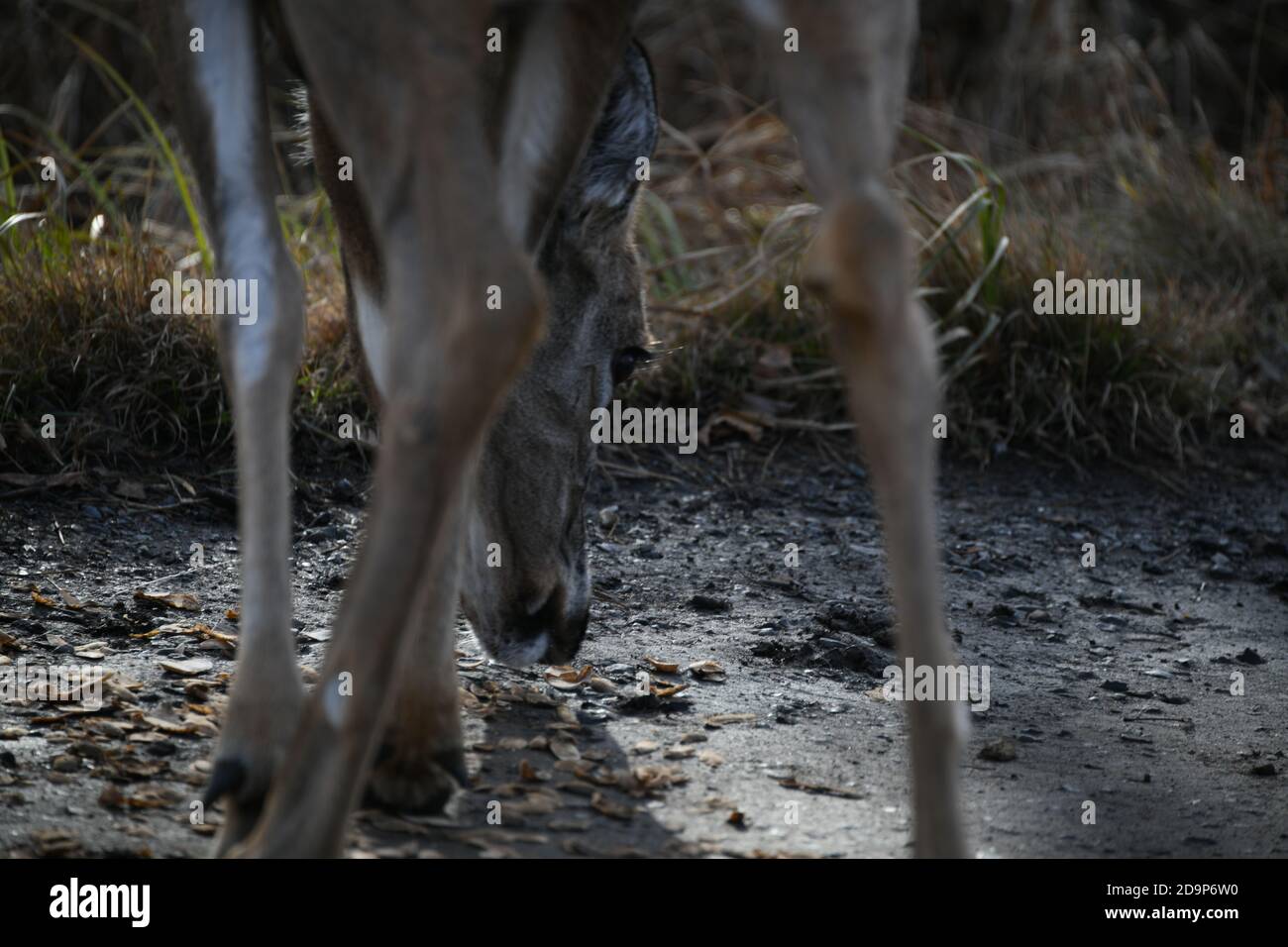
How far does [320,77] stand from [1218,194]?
7.01 m

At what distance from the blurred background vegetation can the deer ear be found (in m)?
0.99

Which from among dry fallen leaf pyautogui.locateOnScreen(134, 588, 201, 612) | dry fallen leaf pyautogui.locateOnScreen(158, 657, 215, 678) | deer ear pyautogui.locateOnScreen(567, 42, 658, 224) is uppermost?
deer ear pyautogui.locateOnScreen(567, 42, 658, 224)

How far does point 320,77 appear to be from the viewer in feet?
8.35

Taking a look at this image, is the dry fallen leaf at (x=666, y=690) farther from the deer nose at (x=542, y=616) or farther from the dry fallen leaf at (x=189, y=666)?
the dry fallen leaf at (x=189, y=666)

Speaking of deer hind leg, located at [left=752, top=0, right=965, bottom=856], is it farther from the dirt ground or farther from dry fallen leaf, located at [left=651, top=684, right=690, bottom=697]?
dry fallen leaf, located at [left=651, top=684, right=690, bottom=697]

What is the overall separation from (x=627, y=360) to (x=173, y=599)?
1572mm

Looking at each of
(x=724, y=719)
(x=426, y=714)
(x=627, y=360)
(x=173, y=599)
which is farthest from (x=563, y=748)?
(x=173, y=599)

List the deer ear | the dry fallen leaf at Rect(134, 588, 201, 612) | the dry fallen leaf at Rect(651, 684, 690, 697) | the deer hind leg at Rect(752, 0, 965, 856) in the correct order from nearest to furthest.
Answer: the deer hind leg at Rect(752, 0, 965, 856), the deer ear, the dry fallen leaf at Rect(651, 684, 690, 697), the dry fallen leaf at Rect(134, 588, 201, 612)

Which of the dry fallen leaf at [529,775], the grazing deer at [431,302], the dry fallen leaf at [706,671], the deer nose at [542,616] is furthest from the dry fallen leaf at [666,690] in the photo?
the grazing deer at [431,302]

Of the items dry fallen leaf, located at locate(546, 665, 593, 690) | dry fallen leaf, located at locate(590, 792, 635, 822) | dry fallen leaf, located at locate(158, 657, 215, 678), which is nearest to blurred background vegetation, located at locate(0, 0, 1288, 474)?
dry fallen leaf, located at locate(158, 657, 215, 678)

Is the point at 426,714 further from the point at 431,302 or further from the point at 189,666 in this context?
the point at 189,666

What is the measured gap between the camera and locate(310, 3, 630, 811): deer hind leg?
294 cm
